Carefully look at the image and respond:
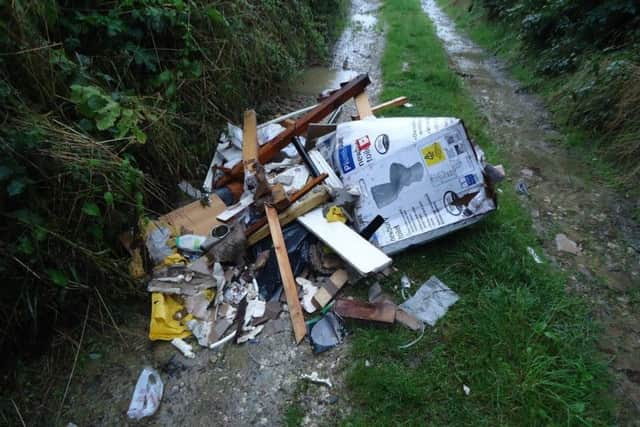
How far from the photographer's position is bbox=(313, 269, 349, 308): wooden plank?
7.17 ft

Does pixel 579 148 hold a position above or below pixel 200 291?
below

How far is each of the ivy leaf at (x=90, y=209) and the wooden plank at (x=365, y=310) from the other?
1.41m

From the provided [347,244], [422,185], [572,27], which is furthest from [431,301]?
[572,27]

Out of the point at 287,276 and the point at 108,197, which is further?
the point at 287,276

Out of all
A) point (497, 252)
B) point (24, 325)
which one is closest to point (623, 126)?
point (497, 252)

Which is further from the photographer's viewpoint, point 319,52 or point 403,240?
point 319,52

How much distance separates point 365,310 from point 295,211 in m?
0.83

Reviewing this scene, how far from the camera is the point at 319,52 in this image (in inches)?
240

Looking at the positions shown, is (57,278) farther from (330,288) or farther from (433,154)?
(433,154)

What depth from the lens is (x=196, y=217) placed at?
8.61 feet

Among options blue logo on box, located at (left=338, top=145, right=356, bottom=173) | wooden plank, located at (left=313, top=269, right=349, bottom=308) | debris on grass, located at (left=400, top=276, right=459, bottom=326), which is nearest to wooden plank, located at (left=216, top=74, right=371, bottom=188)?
blue logo on box, located at (left=338, top=145, right=356, bottom=173)

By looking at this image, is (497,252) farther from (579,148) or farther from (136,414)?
(136,414)

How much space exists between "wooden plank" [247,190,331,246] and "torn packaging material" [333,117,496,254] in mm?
277

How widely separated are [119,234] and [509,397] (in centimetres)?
235
